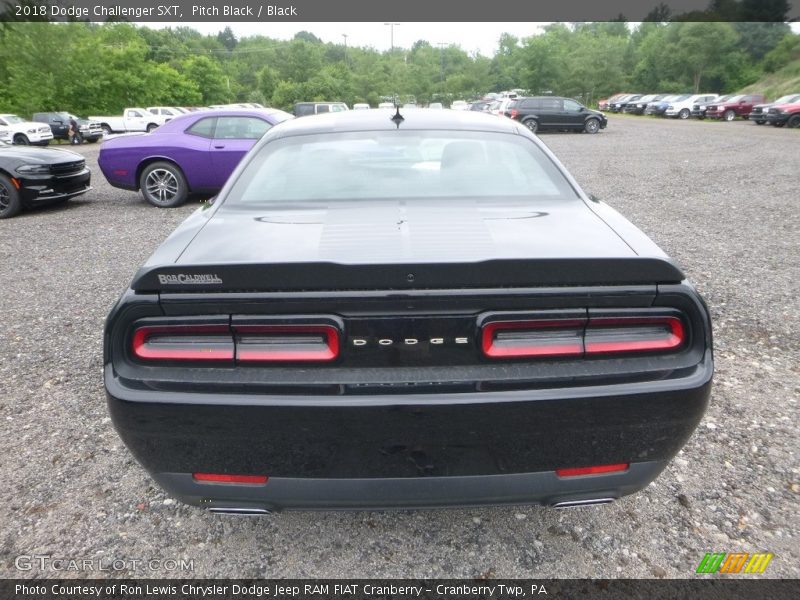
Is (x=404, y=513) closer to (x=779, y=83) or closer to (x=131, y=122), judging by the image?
(x=131, y=122)

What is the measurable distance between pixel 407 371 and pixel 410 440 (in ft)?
0.69

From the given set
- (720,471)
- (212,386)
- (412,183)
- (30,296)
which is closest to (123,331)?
(212,386)

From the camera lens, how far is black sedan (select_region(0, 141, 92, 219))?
8656mm

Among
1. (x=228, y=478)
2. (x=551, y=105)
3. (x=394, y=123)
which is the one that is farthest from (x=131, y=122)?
(x=228, y=478)

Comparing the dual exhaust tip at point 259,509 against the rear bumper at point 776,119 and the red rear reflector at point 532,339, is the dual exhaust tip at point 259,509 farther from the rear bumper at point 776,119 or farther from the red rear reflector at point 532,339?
the rear bumper at point 776,119

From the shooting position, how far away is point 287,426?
5.71 ft

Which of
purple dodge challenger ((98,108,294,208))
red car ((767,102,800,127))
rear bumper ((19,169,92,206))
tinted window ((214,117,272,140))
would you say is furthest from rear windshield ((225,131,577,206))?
red car ((767,102,800,127))

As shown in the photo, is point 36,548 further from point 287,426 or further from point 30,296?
point 30,296

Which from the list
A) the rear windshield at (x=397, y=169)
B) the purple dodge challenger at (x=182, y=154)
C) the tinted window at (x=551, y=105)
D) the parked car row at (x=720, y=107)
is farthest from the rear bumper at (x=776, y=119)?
the rear windshield at (x=397, y=169)

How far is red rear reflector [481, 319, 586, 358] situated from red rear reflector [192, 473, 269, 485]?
827mm

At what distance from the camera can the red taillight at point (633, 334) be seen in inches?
70.0

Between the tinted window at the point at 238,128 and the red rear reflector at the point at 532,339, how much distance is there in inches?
324

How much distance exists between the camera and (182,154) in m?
8.97

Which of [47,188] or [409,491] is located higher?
[409,491]
